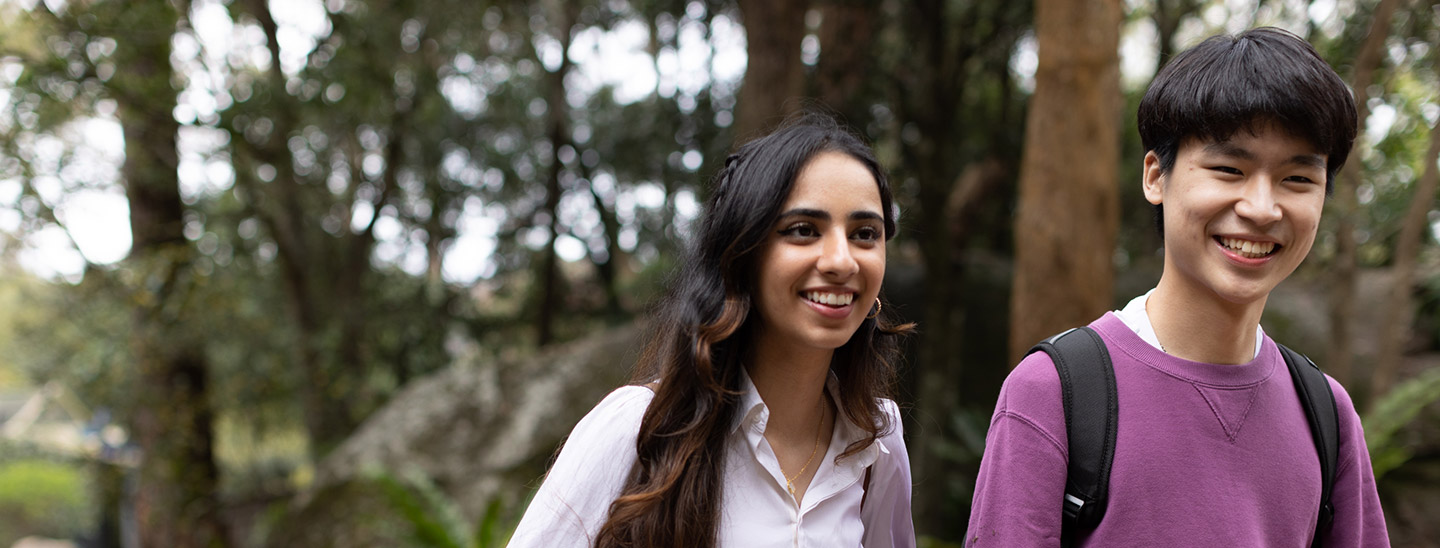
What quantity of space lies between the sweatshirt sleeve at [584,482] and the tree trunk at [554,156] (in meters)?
9.71

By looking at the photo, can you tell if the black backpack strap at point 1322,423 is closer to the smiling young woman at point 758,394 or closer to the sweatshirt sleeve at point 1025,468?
the sweatshirt sleeve at point 1025,468

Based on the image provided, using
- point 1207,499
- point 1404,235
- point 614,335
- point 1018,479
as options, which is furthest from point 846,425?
point 614,335

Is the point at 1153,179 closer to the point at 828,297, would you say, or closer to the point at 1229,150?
the point at 1229,150

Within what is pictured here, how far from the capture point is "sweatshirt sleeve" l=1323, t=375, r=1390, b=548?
5.36 ft

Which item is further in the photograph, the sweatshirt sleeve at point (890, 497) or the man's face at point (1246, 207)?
the sweatshirt sleeve at point (890, 497)

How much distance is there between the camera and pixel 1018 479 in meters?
1.51

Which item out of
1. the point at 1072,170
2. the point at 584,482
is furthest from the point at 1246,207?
the point at 1072,170

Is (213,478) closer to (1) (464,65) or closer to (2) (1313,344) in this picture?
(1) (464,65)

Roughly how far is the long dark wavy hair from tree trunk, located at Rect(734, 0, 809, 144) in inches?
167

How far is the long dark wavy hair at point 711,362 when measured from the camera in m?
1.80

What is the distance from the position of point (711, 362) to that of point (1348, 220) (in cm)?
526

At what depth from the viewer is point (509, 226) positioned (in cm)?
1230

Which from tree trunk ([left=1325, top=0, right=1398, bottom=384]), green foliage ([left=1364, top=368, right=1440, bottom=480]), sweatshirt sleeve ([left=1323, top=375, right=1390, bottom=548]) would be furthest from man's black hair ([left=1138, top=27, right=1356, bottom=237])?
tree trunk ([left=1325, top=0, right=1398, bottom=384])

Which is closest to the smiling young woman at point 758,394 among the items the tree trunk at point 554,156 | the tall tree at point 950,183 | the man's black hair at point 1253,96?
the man's black hair at point 1253,96
